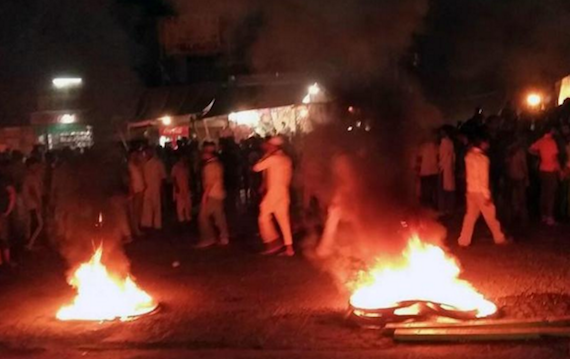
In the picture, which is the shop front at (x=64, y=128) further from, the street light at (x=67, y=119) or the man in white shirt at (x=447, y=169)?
the man in white shirt at (x=447, y=169)

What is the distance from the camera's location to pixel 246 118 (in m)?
20.9

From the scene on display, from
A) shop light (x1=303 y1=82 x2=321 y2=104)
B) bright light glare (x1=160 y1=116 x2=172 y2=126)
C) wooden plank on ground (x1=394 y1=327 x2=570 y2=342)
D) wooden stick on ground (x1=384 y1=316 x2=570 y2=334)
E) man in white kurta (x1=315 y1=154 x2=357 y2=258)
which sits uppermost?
bright light glare (x1=160 y1=116 x2=172 y2=126)

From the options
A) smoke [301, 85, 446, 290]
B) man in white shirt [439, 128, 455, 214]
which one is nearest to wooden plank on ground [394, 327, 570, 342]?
smoke [301, 85, 446, 290]

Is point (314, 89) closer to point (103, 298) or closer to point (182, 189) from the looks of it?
point (103, 298)

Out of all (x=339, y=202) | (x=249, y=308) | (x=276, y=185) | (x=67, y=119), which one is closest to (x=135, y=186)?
(x=276, y=185)

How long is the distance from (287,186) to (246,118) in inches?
393

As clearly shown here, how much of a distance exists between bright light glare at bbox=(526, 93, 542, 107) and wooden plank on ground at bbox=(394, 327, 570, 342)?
10.5 metres

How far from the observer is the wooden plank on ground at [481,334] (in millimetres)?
6770

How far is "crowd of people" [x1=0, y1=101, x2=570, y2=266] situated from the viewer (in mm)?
10906

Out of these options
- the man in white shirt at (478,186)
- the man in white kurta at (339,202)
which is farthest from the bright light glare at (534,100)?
the man in white kurta at (339,202)

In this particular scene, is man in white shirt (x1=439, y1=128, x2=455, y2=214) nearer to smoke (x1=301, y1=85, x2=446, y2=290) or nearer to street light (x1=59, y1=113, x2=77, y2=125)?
smoke (x1=301, y1=85, x2=446, y2=290)

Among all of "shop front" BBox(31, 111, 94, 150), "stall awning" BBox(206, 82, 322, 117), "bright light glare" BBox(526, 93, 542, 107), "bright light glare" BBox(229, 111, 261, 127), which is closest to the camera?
"stall awning" BBox(206, 82, 322, 117)

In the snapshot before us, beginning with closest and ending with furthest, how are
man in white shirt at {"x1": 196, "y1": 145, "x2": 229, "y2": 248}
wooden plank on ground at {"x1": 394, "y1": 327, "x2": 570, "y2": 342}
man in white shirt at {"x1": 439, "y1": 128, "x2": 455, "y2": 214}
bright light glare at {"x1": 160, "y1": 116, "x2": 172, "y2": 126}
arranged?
wooden plank on ground at {"x1": 394, "y1": 327, "x2": 570, "y2": 342} → man in white shirt at {"x1": 196, "y1": 145, "x2": 229, "y2": 248} → man in white shirt at {"x1": 439, "y1": 128, "x2": 455, "y2": 214} → bright light glare at {"x1": 160, "y1": 116, "x2": 172, "y2": 126}

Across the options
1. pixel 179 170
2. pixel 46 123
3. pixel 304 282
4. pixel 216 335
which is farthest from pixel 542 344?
pixel 46 123
